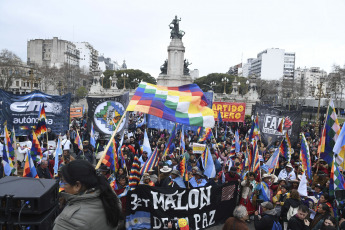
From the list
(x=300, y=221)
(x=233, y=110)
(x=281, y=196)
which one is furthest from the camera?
(x=233, y=110)

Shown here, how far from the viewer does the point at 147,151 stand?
9.36m

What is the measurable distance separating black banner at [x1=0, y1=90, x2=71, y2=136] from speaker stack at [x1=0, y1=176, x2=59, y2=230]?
773 cm

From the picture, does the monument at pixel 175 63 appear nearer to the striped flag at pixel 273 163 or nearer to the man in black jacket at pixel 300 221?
the striped flag at pixel 273 163

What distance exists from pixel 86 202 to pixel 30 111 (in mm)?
8910

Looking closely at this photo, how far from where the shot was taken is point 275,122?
13227 mm

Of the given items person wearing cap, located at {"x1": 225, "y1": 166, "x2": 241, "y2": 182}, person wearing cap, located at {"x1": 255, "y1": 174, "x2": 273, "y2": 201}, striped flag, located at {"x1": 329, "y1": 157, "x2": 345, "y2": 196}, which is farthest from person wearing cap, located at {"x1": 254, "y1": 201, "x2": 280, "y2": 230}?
person wearing cap, located at {"x1": 225, "y1": 166, "x2": 241, "y2": 182}

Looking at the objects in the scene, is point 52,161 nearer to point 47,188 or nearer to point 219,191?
point 219,191

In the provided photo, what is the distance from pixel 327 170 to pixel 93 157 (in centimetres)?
702

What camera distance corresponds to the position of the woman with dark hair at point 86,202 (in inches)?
73.2

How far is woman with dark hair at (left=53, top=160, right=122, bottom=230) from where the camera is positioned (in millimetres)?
1858

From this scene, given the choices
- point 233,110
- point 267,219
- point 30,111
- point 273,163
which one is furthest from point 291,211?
point 233,110

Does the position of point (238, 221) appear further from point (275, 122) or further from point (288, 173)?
point (275, 122)

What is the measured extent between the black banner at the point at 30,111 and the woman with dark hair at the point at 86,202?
8.60m

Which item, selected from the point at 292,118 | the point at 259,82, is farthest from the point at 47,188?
the point at 259,82
